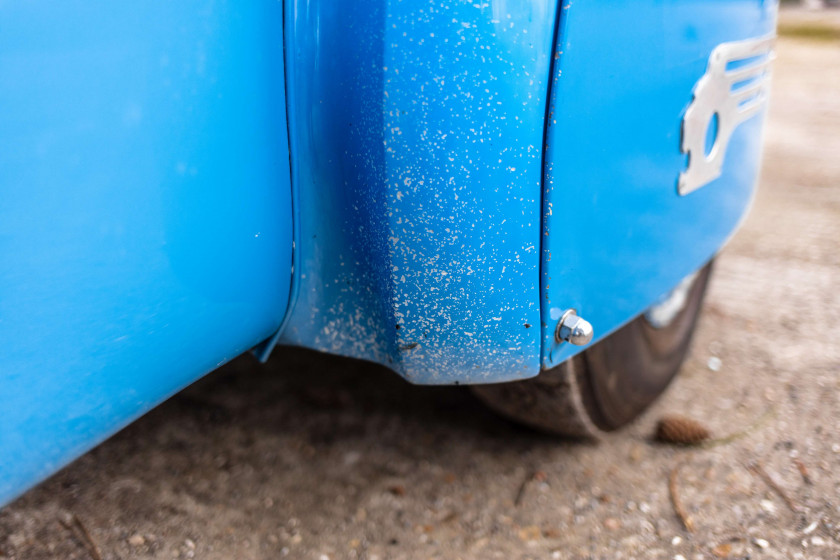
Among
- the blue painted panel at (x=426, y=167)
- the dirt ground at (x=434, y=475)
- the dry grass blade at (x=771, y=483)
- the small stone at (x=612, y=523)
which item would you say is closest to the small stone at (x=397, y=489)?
the dirt ground at (x=434, y=475)

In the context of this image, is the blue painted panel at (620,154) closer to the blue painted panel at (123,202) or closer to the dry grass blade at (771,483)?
the blue painted panel at (123,202)

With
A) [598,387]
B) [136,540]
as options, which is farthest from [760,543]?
[136,540]

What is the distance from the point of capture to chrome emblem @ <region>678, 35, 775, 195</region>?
4.15 ft

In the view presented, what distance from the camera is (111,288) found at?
0.82 m

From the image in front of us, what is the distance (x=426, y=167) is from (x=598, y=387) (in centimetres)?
79

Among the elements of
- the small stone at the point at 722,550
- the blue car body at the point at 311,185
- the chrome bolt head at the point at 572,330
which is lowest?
the small stone at the point at 722,550

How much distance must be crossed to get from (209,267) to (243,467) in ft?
2.81

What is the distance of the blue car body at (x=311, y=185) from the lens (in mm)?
754

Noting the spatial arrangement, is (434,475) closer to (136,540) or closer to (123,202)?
(136,540)

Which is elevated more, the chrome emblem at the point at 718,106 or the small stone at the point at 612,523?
the chrome emblem at the point at 718,106

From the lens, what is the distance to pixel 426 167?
0.94m

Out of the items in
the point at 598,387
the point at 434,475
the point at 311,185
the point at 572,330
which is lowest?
the point at 434,475

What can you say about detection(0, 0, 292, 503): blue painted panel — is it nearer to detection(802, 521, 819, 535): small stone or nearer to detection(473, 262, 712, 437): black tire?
detection(473, 262, 712, 437): black tire

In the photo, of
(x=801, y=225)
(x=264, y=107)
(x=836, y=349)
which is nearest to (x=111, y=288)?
(x=264, y=107)
